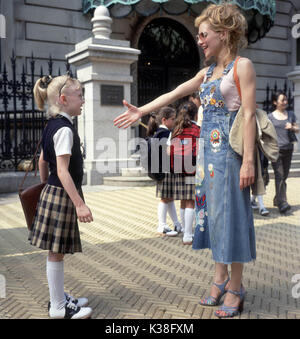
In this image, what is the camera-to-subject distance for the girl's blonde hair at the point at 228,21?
2916 mm

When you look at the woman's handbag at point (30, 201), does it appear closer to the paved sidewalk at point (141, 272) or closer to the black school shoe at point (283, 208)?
the paved sidewalk at point (141, 272)

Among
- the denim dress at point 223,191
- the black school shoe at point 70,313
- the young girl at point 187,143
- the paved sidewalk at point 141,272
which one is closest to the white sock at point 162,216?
the paved sidewalk at point 141,272

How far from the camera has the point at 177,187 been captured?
5.41m

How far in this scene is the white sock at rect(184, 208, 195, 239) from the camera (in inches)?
205

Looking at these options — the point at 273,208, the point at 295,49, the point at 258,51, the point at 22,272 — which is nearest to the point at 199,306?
the point at 22,272

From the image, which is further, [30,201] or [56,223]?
[30,201]

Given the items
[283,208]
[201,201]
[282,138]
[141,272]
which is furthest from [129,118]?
[282,138]

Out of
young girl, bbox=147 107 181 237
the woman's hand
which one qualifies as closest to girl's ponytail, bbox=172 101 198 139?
young girl, bbox=147 107 181 237

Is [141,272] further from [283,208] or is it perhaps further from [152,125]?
[283,208]

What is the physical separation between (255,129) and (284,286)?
1.63m

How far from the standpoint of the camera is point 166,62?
1623cm

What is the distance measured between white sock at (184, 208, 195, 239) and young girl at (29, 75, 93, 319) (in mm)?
2367

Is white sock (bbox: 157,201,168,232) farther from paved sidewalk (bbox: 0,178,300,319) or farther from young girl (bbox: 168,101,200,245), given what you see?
young girl (bbox: 168,101,200,245)

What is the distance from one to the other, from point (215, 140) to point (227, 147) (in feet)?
0.36
